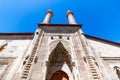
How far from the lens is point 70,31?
10648 mm

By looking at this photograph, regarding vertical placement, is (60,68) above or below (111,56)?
below

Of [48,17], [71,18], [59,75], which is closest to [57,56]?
[59,75]

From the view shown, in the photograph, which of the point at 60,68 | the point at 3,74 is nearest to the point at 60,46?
the point at 60,68

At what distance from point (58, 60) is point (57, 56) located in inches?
11.0

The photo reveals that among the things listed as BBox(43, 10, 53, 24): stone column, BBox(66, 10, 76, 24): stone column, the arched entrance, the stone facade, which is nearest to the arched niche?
the stone facade

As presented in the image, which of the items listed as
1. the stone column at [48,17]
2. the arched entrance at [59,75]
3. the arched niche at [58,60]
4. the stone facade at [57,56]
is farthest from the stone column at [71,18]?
the arched entrance at [59,75]

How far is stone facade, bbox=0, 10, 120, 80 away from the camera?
6.68 metres

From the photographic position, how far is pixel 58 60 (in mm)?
8453

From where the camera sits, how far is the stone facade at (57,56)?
6684 mm

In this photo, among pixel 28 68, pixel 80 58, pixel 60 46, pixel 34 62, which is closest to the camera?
pixel 28 68

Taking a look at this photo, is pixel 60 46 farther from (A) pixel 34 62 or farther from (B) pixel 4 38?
(B) pixel 4 38

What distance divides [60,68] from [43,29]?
153 inches

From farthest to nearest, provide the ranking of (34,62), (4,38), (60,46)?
(4,38) → (60,46) → (34,62)

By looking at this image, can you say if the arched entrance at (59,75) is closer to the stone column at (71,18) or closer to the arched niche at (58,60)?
the arched niche at (58,60)
